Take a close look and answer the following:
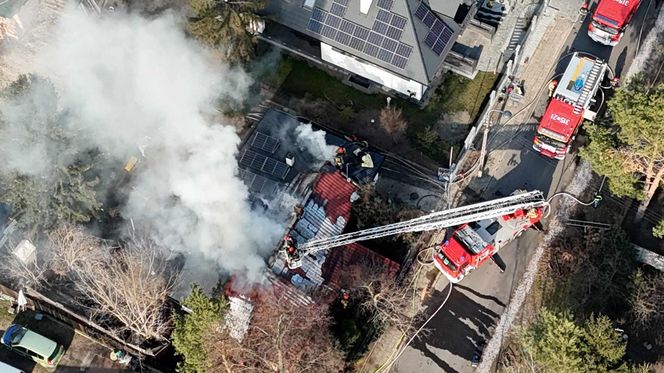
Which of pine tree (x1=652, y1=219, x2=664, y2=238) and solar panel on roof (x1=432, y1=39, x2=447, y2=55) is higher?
solar panel on roof (x1=432, y1=39, x2=447, y2=55)

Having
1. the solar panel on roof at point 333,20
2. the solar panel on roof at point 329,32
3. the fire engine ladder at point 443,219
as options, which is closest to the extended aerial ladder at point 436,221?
the fire engine ladder at point 443,219

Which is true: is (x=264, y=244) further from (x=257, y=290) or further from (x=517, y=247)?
(x=517, y=247)

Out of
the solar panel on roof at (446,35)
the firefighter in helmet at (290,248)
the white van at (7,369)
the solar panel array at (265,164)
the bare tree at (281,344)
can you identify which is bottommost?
the white van at (7,369)

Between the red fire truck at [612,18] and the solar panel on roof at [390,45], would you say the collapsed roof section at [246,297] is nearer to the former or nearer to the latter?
the solar panel on roof at [390,45]

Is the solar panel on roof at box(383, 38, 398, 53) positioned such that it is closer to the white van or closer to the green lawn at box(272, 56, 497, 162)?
the green lawn at box(272, 56, 497, 162)

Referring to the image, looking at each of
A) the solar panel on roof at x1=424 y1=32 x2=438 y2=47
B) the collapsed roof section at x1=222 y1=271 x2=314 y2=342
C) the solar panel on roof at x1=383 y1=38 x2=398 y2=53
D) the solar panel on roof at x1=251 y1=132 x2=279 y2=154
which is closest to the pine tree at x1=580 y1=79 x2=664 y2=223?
the solar panel on roof at x1=424 y1=32 x2=438 y2=47

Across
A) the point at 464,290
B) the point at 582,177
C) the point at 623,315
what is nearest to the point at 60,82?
the point at 464,290

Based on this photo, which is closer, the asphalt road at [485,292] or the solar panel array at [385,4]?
the asphalt road at [485,292]
